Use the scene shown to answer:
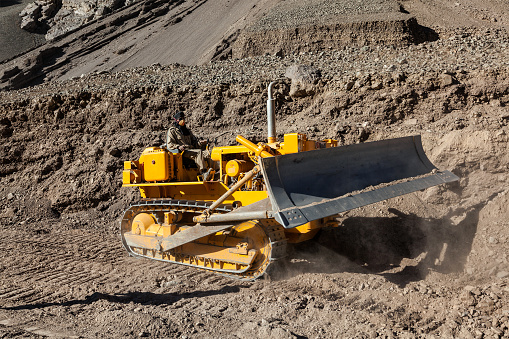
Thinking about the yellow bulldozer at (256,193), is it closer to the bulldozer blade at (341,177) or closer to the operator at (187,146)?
the bulldozer blade at (341,177)

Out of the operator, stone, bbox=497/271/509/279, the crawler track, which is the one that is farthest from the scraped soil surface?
the operator

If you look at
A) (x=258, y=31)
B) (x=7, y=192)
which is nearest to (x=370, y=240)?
(x=7, y=192)

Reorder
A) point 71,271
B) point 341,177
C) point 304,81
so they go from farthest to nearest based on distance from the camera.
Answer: point 304,81, point 71,271, point 341,177

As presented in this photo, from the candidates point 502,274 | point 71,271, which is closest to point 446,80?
point 502,274

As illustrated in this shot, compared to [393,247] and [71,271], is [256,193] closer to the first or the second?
[393,247]

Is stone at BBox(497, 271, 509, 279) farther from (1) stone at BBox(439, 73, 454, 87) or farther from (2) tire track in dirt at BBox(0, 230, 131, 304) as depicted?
(1) stone at BBox(439, 73, 454, 87)

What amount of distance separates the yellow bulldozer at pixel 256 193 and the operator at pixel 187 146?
11 cm

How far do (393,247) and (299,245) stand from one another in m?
1.39

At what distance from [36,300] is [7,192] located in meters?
7.61

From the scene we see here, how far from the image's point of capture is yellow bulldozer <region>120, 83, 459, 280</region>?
537cm

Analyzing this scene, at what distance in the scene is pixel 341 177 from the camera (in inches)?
229

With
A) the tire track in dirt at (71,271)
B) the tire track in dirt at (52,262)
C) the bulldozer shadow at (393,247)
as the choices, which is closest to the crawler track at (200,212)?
the tire track in dirt at (71,271)

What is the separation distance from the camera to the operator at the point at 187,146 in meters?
7.29

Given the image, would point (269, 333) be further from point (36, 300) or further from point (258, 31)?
point (258, 31)
